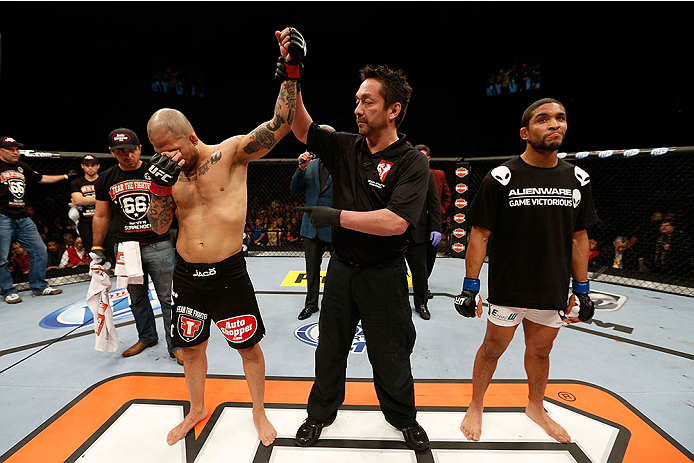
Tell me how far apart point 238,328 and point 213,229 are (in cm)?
53

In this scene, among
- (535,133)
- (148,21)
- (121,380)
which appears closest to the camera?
(535,133)

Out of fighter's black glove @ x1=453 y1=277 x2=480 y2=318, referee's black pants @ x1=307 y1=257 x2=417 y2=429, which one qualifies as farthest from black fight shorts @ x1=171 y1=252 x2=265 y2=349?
fighter's black glove @ x1=453 y1=277 x2=480 y2=318

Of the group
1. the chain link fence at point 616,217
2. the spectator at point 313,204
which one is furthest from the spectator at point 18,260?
the spectator at point 313,204

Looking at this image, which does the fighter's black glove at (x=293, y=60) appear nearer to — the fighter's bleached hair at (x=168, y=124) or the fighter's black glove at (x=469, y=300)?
the fighter's bleached hair at (x=168, y=124)

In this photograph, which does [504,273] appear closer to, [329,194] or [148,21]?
[329,194]

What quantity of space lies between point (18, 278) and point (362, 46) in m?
9.78

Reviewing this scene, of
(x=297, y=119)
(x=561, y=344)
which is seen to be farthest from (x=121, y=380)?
(x=561, y=344)

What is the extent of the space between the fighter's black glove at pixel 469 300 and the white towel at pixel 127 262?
7.57 feet

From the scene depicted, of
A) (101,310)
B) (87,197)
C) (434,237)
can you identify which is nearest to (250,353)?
(101,310)

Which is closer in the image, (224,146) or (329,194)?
(224,146)

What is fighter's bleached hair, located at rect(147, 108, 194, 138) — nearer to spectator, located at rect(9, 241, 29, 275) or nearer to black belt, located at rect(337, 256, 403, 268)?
black belt, located at rect(337, 256, 403, 268)

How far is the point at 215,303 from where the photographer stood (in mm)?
1712

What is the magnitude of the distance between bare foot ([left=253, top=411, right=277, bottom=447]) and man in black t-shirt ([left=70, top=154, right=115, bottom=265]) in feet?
10.2

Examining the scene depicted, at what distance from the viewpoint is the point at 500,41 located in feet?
32.7
